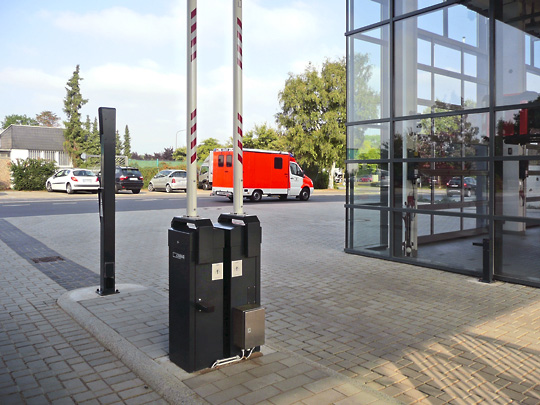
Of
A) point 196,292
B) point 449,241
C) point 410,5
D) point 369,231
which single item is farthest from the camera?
point 369,231

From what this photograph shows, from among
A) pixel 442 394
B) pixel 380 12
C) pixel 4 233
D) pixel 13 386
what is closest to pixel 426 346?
pixel 442 394

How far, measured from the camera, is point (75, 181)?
2948 cm

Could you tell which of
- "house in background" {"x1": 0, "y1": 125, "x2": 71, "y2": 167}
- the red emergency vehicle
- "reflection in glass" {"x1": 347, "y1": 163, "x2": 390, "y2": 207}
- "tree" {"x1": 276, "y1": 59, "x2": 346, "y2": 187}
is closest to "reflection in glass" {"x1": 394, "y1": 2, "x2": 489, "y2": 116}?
"reflection in glass" {"x1": 347, "y1": 163, "x2": 390, "y2": 207}

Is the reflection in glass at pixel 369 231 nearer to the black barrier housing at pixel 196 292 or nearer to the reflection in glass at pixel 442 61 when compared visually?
the reflection in glass at pixel 442 61

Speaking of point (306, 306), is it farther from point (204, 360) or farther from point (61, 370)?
point (61, 370)

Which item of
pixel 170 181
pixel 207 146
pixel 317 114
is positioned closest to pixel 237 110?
pixel 170 181

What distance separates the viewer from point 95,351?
14.3 feet

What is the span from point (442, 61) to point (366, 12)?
171 centimetres

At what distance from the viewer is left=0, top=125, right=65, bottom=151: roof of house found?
6304cm

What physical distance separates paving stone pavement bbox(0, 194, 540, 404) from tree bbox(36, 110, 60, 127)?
90148 millimetres

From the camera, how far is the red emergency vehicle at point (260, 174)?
25750mm

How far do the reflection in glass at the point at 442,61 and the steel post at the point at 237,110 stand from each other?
4591 millimetres

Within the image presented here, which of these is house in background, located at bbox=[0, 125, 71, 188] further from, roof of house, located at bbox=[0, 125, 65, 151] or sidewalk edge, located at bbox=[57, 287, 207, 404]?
sidewalk edge, located at bbox=[57, 287, 207, 404]

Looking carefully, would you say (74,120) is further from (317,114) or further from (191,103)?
(191,103)
